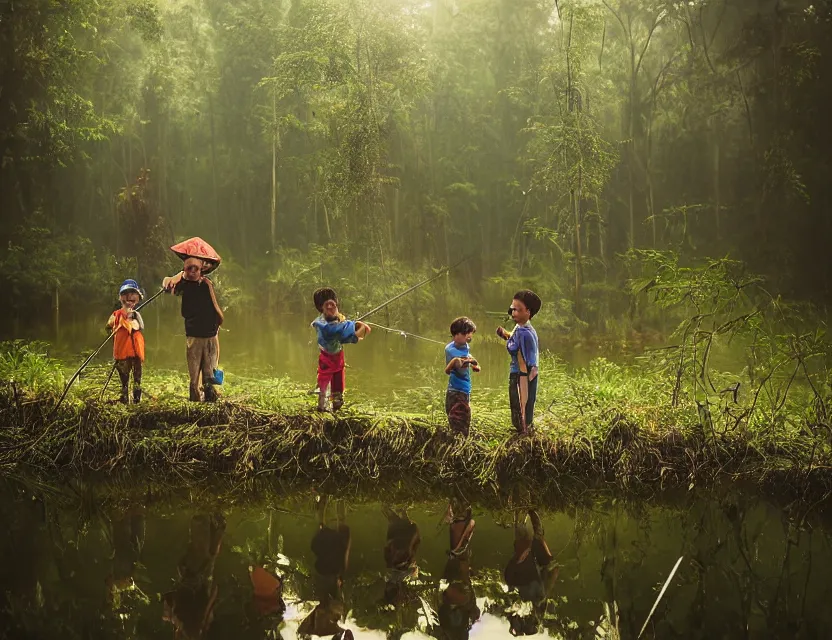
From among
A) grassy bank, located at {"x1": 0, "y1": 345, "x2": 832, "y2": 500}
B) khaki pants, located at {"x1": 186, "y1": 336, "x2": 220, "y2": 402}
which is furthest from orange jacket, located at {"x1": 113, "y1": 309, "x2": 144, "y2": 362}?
khaki pants, located at {"x1": 186, "y1": 336, "x2": 220, "y2": 402}

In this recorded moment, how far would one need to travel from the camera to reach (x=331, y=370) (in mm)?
4977

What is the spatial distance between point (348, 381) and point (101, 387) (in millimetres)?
3053

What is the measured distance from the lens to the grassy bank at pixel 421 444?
184 inches

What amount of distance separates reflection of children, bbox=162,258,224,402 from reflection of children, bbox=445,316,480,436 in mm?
1629

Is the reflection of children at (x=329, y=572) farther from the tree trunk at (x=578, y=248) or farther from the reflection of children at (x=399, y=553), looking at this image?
the tree trunk at (x=578, y=248)

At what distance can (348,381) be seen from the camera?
320 inches

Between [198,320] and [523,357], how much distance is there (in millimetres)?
2218

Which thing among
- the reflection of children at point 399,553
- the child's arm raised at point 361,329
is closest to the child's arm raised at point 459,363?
→ the child's arm raised at point 361,329

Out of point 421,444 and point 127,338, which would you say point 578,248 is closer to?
point 421,444

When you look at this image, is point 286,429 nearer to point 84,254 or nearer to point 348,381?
point 348,381

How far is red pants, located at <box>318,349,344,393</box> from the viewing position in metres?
4.96

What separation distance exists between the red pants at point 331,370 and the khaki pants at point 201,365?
0.76 m

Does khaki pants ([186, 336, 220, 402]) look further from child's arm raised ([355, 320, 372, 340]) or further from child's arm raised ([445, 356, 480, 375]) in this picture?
child's arm raised ([445, 356, 480, 375])

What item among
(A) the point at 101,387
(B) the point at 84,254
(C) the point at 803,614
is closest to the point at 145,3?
(B) the point at 84,254
